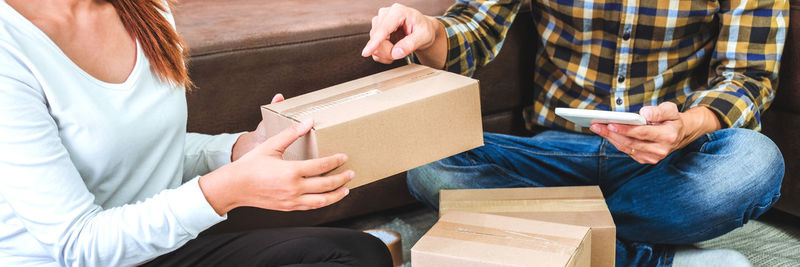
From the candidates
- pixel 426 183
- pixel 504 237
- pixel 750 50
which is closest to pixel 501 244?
pixel 504 237

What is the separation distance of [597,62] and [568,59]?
50 millimetres

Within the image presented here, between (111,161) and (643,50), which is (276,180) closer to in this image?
(111,161)

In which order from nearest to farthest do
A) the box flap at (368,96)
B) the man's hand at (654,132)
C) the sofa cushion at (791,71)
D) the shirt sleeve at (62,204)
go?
the shirt sleeve at (62,204) < the box flap at (368,96) < the man's hand at (654,132) < the sofa cushion at (791,71)

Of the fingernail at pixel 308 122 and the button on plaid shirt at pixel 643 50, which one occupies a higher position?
the fingernail at pixel 308 122

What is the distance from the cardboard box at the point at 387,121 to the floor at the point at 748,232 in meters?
0.42

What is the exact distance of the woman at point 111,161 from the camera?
2.12ft

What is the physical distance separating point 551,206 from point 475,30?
0.31 metres

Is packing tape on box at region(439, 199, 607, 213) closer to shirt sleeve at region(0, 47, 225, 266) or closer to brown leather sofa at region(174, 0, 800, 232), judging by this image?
brown leather sofa at region(174, 0, 800, 232)

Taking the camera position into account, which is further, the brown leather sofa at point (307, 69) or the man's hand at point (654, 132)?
the brown leather sofa at point (307, 69)

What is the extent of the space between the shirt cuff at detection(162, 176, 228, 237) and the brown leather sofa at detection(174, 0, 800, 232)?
0.37 m

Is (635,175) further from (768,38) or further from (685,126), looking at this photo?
(768,38)

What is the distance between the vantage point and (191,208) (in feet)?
2.24

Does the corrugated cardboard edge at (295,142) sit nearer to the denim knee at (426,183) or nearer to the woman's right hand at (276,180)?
the woman's right hand at (276,180)

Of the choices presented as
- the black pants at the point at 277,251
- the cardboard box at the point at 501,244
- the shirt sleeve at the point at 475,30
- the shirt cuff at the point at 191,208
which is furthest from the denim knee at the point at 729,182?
the shirt cuff at the point at 191,208
